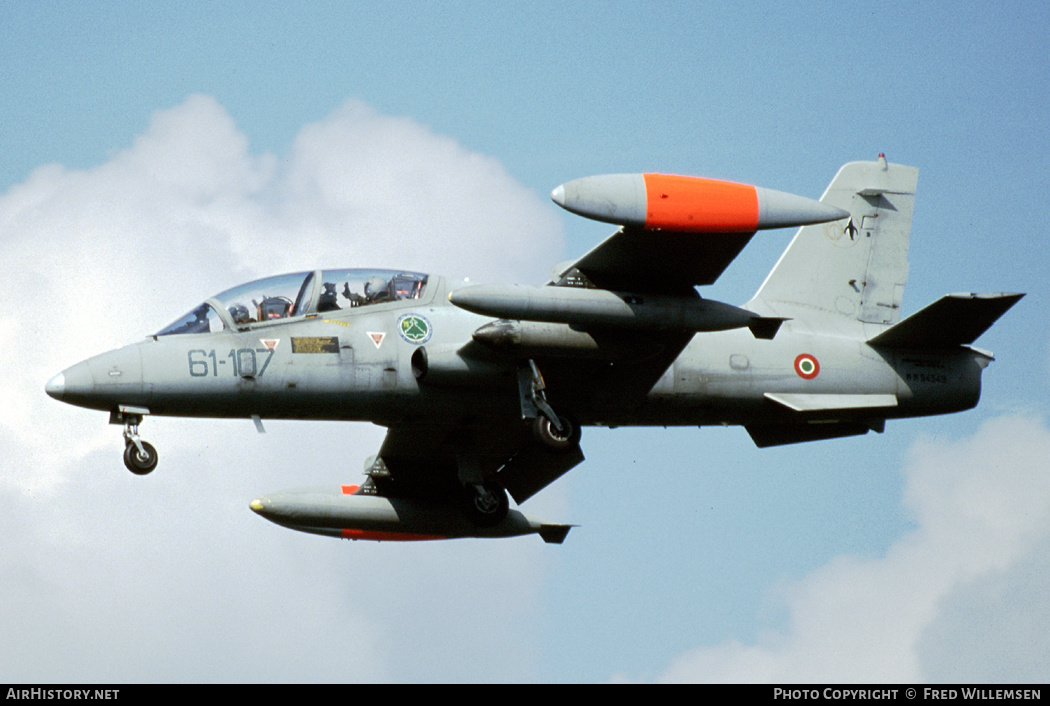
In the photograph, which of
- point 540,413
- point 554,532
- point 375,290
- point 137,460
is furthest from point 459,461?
point 137,460

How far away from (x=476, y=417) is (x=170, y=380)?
12.8 ft

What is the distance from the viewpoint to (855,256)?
22.2 metres

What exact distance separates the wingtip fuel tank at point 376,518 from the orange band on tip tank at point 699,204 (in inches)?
265

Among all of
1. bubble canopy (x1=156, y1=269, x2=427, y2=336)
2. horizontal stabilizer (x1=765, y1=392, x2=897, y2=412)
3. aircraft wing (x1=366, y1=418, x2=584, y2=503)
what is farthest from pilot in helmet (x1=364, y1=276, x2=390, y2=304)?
horizontal stabilizer (x1=765, y1=392, x2=897, y2=412)

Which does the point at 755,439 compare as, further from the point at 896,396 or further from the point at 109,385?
the point at 109,385

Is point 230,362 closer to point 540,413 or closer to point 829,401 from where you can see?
point 540,413

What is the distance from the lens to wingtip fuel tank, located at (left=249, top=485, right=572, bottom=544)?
2175 cm

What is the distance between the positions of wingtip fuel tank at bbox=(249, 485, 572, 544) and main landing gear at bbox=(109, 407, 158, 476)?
11.1 ft

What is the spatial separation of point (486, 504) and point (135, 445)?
5583mm

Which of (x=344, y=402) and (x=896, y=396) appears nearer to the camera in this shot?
(x=344, y=402)

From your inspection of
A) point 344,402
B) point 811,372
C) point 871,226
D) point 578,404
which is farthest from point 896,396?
point 344,402

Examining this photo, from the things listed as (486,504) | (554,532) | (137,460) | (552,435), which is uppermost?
(552,435)

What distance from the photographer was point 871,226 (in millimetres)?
22406
